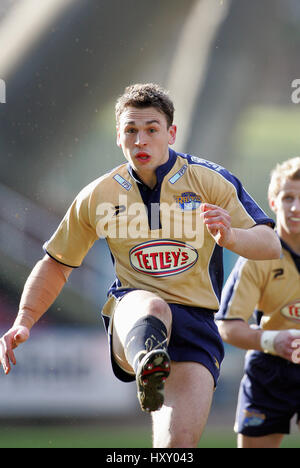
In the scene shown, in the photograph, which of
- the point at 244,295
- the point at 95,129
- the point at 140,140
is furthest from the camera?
the point at 95,129

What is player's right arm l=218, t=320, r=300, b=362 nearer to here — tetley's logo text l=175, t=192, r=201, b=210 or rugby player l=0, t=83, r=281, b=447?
rugby player l=0, t=83, r=281, b=447

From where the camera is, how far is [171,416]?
2.54 metres

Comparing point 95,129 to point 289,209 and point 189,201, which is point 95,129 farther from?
point 189,201

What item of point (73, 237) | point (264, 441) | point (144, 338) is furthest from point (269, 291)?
point (144, 338)

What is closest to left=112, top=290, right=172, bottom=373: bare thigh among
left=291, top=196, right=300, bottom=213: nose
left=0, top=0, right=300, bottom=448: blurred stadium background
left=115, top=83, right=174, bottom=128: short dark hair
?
left=115, top=83, right=174, bottom=128: short dark hair

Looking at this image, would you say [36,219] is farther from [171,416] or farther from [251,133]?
[171,416]

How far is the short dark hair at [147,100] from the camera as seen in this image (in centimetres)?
300

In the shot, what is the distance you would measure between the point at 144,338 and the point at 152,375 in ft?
0.51

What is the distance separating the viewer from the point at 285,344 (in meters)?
3.42

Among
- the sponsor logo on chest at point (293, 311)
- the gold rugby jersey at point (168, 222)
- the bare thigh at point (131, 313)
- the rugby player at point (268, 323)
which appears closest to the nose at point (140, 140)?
the gold rugby jersey at point (168, 222)

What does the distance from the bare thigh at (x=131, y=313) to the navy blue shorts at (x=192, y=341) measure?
10cm
